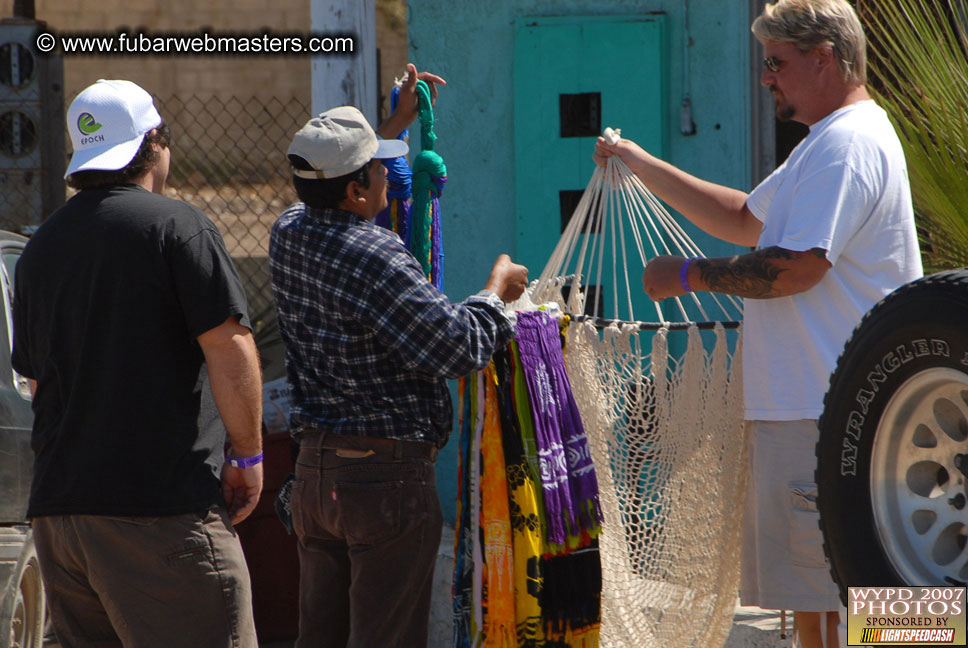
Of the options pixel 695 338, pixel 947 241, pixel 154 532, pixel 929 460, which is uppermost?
pixel 947 241

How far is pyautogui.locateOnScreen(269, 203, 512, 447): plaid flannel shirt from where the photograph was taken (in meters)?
2.60

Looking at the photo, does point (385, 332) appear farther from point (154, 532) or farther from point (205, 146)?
point (205, 146)

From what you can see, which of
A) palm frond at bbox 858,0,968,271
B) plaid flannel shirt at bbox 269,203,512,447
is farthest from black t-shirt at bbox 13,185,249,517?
palm frond at bbox 858,0,968,271

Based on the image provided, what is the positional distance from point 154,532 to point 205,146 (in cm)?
1274

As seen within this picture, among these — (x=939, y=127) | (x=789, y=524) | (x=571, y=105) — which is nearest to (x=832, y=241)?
(x=789, y=524)

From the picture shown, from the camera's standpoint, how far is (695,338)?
321 centimetres

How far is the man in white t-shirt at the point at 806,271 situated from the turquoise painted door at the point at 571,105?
187cm

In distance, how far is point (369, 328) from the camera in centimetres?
262

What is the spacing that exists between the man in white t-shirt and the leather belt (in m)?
0.83

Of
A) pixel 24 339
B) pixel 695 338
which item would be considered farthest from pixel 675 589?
pixel 24 339

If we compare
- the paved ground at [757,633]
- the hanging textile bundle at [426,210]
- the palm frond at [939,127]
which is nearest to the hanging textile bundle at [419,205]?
the hanging textile bundle at [426,210]

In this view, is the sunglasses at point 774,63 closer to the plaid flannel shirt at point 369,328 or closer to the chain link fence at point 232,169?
the plaid flannel shirt at point 369,328

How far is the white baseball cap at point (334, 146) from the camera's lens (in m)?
2.67

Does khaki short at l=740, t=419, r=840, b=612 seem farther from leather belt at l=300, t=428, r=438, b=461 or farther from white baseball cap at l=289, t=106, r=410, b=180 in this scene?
white baseball cap at l=289, t=106, r=410, b=180
